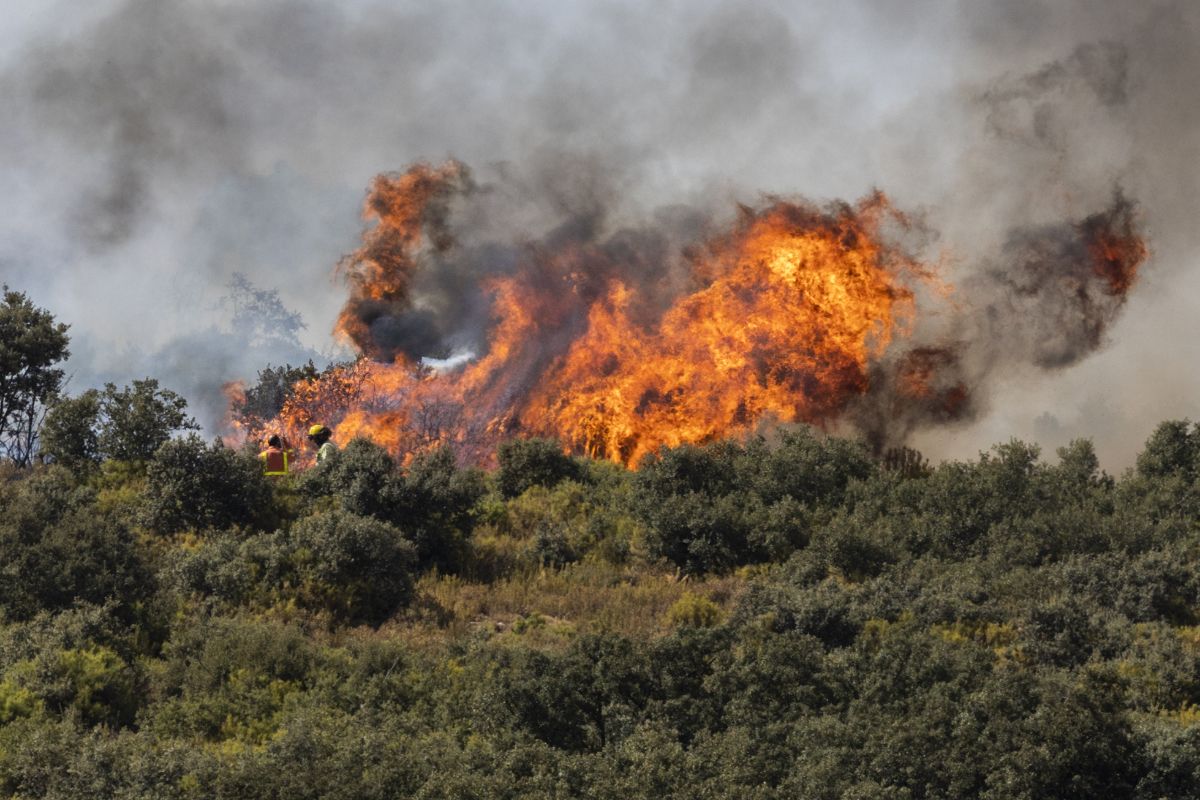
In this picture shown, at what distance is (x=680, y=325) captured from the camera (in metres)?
43.8

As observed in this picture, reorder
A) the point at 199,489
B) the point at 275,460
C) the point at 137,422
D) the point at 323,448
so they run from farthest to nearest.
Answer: the point at 137,422 < the point at 275,460 < the point at 323,448 < the point at 199,489

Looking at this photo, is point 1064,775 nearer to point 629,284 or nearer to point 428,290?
point 629,284

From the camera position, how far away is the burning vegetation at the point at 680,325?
4316 cm

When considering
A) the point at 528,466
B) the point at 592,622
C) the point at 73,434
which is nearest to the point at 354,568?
the point at 592,622

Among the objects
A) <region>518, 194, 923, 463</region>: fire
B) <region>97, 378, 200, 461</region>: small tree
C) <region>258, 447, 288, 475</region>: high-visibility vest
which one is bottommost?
<region>258, 447, 288, 475</region>: high-visibility vest

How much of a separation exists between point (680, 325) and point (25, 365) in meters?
17.7

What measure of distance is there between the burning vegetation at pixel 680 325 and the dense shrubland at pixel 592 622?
4.27m

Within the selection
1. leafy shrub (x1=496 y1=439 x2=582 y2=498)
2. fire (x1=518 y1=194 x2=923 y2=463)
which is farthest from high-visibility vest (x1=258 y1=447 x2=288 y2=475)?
fire (x1=518 y1=194 x2=923 y2=463)

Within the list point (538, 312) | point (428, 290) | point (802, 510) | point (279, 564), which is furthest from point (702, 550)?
point (428, 290)

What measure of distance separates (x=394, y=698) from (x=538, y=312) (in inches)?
908

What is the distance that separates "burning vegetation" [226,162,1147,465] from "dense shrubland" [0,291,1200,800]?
168 inches

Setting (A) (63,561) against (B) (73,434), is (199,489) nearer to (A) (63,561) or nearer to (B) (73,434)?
(A) (63,561)

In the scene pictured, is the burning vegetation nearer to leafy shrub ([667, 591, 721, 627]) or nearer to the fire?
the fire

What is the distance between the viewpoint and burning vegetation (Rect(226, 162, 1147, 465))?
142 feet
